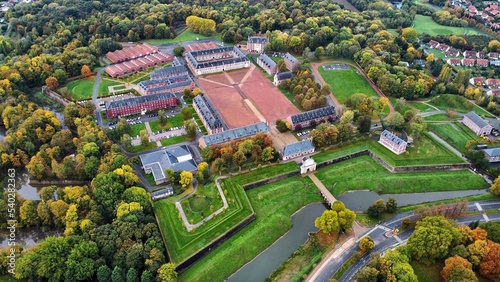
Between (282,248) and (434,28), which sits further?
(434,28)

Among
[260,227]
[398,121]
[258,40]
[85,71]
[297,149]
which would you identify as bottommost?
[260,227]

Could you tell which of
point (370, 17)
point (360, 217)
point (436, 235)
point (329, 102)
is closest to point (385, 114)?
point (329, 102)

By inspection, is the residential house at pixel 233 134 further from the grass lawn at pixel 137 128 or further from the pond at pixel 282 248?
the pond at pixel 282 248

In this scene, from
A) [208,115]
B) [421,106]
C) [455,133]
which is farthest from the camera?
[421,106]

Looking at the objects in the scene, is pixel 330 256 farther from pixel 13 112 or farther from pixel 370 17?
pixel 370 17

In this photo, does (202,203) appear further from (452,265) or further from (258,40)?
(258,40)

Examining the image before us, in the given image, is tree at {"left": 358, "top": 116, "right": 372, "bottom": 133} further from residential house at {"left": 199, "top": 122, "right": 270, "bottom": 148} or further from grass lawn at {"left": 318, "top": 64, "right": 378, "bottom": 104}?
residential house at {"left": 199, "top": 122, "right": 270, "bottom": 148}

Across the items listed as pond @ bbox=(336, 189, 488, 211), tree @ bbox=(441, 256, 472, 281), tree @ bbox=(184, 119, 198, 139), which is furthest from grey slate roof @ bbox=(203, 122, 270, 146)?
tree @ bbox=(441, 256, 472, 281)

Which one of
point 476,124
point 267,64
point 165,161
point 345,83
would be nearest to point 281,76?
point 267,64
